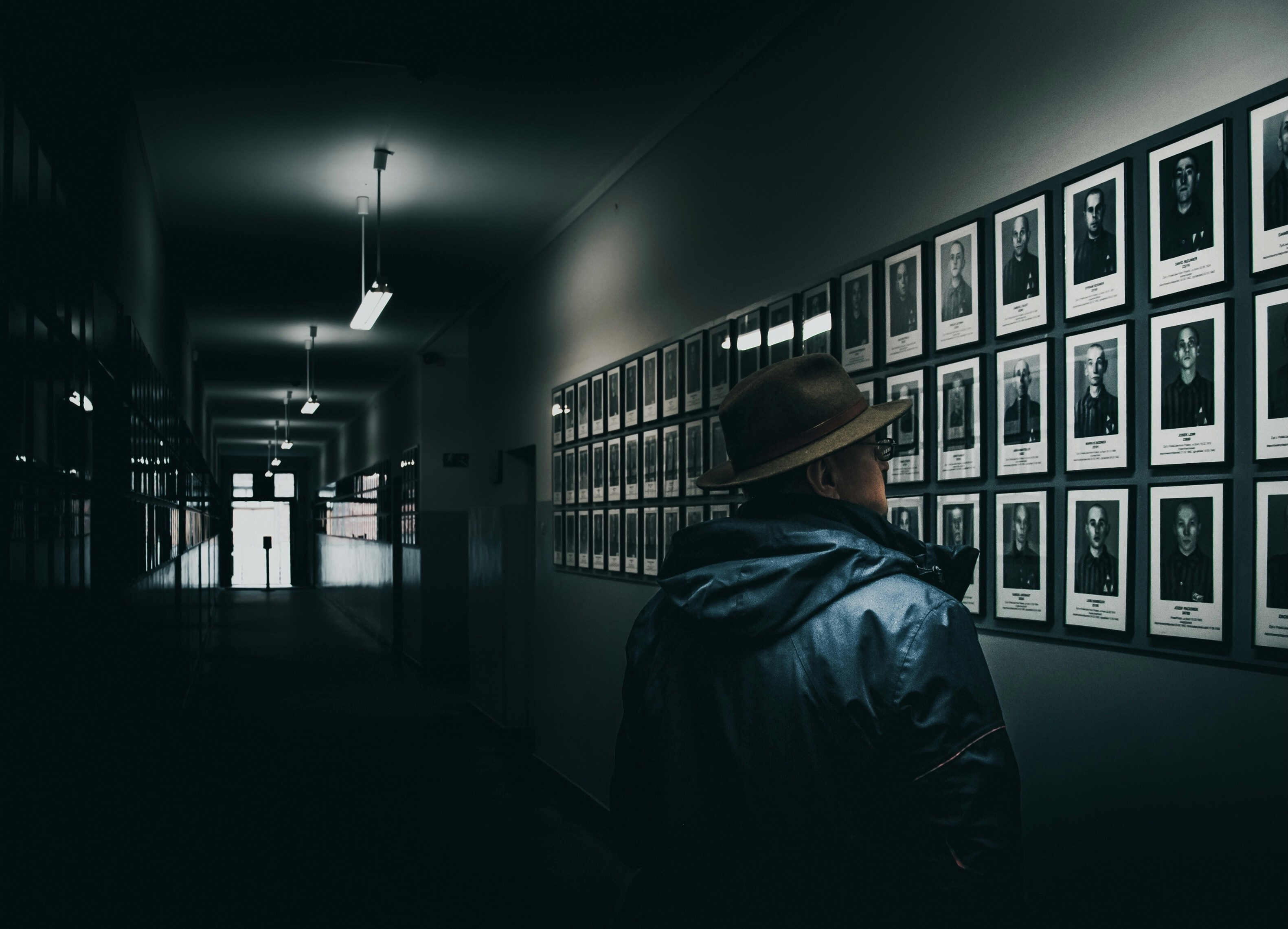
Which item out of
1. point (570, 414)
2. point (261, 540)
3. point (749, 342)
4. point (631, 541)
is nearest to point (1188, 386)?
point (749, 342)

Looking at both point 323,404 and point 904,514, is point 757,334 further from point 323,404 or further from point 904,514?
point 323,404

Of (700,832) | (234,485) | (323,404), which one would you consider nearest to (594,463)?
(700,832)

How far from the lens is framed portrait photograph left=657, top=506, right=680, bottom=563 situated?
168 inches

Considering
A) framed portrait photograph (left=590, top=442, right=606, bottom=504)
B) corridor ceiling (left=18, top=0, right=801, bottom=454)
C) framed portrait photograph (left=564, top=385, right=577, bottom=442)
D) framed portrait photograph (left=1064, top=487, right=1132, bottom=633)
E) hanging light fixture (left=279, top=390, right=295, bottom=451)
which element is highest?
corridor ceiling (left=18, top=0, right=801, bottom=454)

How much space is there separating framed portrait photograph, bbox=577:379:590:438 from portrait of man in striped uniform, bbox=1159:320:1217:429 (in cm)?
363

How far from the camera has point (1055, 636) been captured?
2.25 metres

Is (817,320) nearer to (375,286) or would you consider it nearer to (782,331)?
(782,331)

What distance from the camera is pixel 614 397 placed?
16.4 ft

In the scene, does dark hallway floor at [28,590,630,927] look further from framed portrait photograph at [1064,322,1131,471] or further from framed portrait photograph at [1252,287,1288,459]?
framed portrait photograph at [1252,287,1288,459]

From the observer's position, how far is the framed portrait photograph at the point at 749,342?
363 cm

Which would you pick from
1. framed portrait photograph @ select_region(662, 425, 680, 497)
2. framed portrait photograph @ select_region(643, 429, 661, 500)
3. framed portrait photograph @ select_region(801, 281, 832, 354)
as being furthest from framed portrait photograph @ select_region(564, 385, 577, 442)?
framed portrait photograph @ select_region(801, 281, 832, 354)

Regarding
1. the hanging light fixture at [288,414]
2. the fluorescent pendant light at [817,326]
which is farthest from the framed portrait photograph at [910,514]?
the hanging light fixture at [288,414]

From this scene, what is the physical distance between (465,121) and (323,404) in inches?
445

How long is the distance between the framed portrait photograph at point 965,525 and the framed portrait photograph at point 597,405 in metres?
2.72
